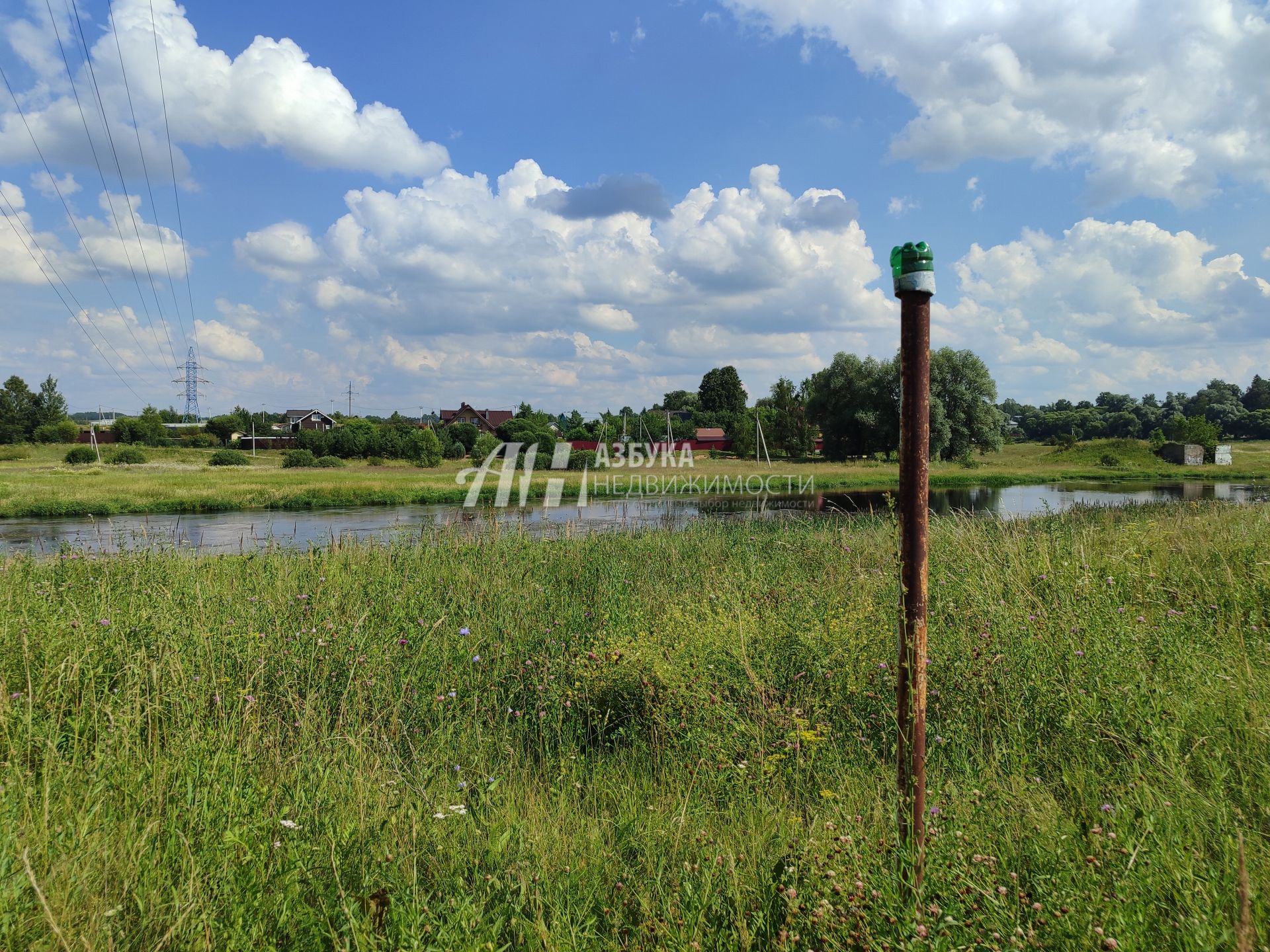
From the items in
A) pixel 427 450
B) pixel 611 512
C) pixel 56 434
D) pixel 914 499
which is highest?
pixel 56 434

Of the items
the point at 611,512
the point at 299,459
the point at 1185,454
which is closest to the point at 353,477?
the point at 299,459

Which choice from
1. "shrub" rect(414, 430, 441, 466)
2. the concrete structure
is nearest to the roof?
"shrub" rect(414, 430, 441, 466)

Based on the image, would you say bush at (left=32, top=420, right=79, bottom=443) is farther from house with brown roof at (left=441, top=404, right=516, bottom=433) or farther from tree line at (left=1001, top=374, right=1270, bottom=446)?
tree line at (left=1001, top=374, right=1270, bottom=446)

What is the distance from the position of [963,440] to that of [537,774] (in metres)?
48.5

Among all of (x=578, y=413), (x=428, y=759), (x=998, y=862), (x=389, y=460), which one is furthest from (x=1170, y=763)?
(x=578, y=413)

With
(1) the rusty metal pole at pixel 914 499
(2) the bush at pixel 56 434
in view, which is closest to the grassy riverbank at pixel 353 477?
(2) the bush at pixel 56 434

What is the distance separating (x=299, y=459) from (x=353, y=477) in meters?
14.2

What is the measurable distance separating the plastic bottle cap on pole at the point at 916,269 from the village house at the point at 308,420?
356 feet

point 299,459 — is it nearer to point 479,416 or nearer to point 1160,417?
point 479,416

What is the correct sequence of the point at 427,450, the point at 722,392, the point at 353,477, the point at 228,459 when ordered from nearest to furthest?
the point at 353,477
the point at 228,459
the point at 427,450
the point at 722,392

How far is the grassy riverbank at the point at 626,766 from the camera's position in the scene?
6.78ft

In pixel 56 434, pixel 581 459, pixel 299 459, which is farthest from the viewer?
pixel 56 434

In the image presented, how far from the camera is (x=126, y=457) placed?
51250mm

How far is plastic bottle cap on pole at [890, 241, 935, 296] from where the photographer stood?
2.32 meters
